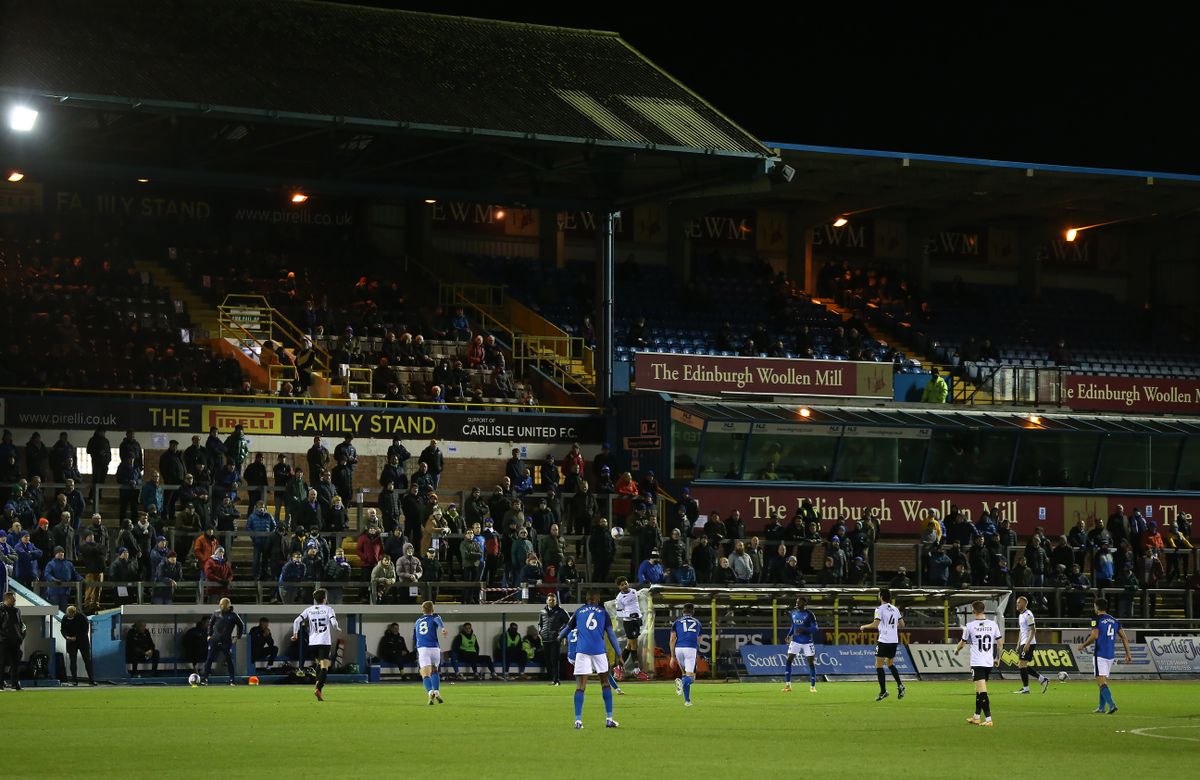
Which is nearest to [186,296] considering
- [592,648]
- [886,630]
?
[886,630]


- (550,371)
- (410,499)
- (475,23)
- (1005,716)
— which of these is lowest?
(1005,716)

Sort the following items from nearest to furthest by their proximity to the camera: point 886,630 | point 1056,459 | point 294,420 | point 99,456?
point 886,630 < point 99,456 < point 294,420 < point 1056,459

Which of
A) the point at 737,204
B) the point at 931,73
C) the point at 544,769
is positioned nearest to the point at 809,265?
the point at 737,204

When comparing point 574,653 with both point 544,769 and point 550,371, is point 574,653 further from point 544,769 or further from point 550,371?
point 550,371

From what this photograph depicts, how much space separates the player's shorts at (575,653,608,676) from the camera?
960 inches

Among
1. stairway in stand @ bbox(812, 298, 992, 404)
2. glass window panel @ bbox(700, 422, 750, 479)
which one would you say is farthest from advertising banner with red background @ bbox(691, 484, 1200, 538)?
stairway in stand @ bbox(812, 298, 992, 404)

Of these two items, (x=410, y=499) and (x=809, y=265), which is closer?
(x=410, y=499)

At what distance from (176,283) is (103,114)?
29.7 ft

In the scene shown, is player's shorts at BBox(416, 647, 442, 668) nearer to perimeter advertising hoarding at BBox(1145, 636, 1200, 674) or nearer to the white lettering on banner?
perimeter advertising hoarding at BBox(1145, 636, 1200, 674)

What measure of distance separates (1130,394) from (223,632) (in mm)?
33781

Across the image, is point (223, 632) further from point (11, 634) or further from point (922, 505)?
point (922, 505)

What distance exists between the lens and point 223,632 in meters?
33.2

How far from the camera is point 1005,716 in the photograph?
28266mm

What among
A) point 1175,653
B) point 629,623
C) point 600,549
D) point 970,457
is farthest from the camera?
point 970,457
